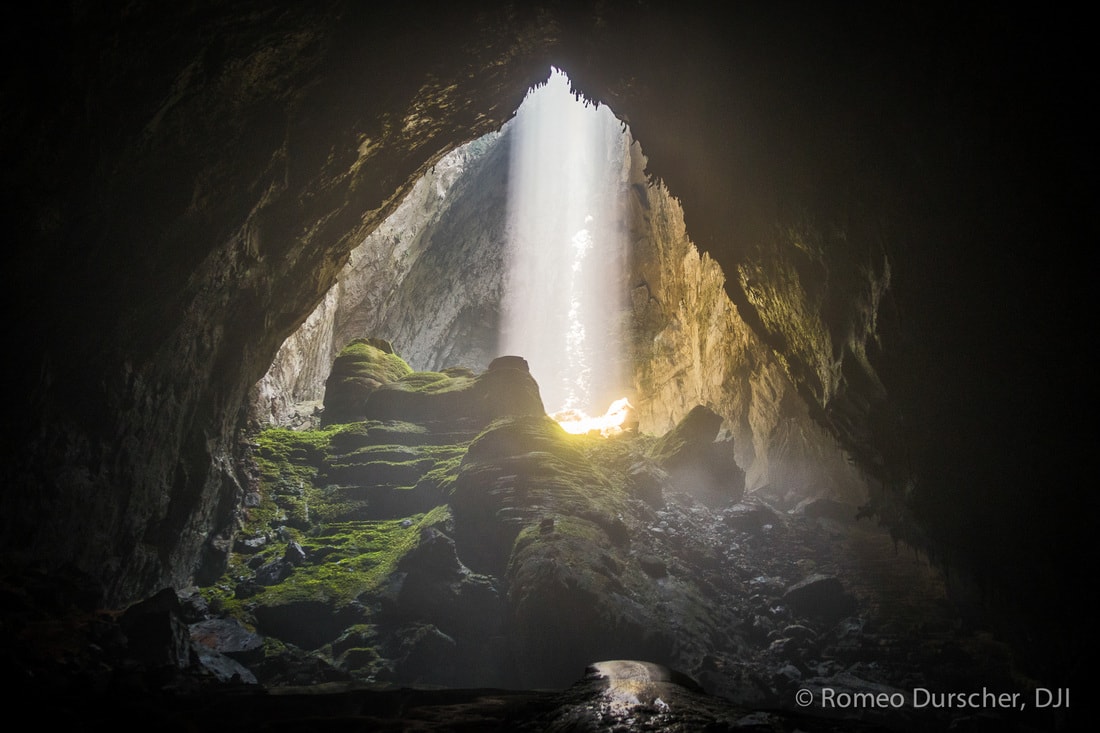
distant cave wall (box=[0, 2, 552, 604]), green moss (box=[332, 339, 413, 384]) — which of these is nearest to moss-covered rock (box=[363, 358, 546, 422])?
green moss (box=[332, 339, 413, 384])

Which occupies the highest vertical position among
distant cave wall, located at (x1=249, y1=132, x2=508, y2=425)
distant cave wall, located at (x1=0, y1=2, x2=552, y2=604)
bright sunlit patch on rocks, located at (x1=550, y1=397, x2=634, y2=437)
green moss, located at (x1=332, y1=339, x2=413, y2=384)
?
distant cave wall, located at (x1=249, y1=132, x2=508, y2=425)

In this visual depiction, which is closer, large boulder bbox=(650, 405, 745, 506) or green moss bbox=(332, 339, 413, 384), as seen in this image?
large boulder bbox=(650, 405, 745, 506)

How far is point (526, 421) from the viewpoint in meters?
17.8

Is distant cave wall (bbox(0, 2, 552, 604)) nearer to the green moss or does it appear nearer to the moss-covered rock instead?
the moss-covered rock

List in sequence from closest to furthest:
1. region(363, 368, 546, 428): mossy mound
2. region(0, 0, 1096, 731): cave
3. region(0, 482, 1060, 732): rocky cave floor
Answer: region(0, 482, 1060, 732): rocky cave floor < region(0, 0, 1096, 731): cave < region(363, 368, 546, 428): mossy mound

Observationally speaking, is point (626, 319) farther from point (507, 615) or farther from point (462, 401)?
point (507, 615)

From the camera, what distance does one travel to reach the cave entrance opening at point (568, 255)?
125ft

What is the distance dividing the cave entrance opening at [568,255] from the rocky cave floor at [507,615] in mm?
19550

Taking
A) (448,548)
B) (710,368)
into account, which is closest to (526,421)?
(448,548)

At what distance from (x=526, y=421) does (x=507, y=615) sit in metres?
7.66

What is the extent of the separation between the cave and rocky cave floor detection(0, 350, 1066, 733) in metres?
0.08

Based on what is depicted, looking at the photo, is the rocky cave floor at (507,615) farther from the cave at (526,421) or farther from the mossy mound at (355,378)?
the mossy mound at (355,378)

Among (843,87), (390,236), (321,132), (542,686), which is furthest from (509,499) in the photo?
(390,236)

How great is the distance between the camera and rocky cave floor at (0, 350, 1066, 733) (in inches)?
219
